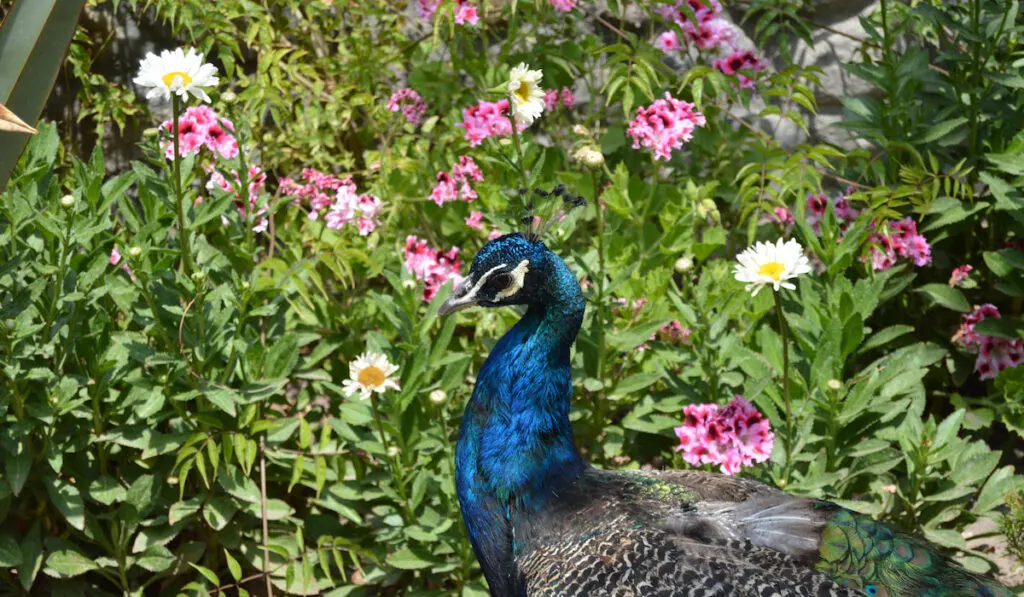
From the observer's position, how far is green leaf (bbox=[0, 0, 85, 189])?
1.91m

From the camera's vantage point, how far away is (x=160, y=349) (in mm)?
2775

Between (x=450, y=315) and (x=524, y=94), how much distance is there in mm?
577

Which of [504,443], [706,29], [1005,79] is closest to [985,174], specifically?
[1005,79]

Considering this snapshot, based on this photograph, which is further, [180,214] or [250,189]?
[250,189]

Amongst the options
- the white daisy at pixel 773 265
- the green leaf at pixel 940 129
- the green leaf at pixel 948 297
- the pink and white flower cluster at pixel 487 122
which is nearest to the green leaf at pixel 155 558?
the pink and white flower cluster at pixel 487 122

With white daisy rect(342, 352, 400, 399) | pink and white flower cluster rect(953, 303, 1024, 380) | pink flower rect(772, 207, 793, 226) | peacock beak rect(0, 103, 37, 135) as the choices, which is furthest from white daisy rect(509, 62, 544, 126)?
pink and white flower cluster rect(953, 303, 1024, 380)

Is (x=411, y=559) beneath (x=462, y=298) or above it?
beneath

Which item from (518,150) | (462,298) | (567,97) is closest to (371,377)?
(462,298)

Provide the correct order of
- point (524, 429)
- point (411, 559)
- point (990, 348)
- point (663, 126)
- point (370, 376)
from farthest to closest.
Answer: point (990, 348)
point (663, 126)
point (411, 559)
point (370, 376)
point (524, 429)

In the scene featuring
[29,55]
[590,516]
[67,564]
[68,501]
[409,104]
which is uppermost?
[409,104]

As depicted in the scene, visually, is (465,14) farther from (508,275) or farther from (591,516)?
(591,516)

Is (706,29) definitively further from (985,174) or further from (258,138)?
(258,138)

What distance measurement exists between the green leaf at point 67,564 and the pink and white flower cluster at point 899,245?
214 cm

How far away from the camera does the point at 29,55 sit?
1910 millimetres
